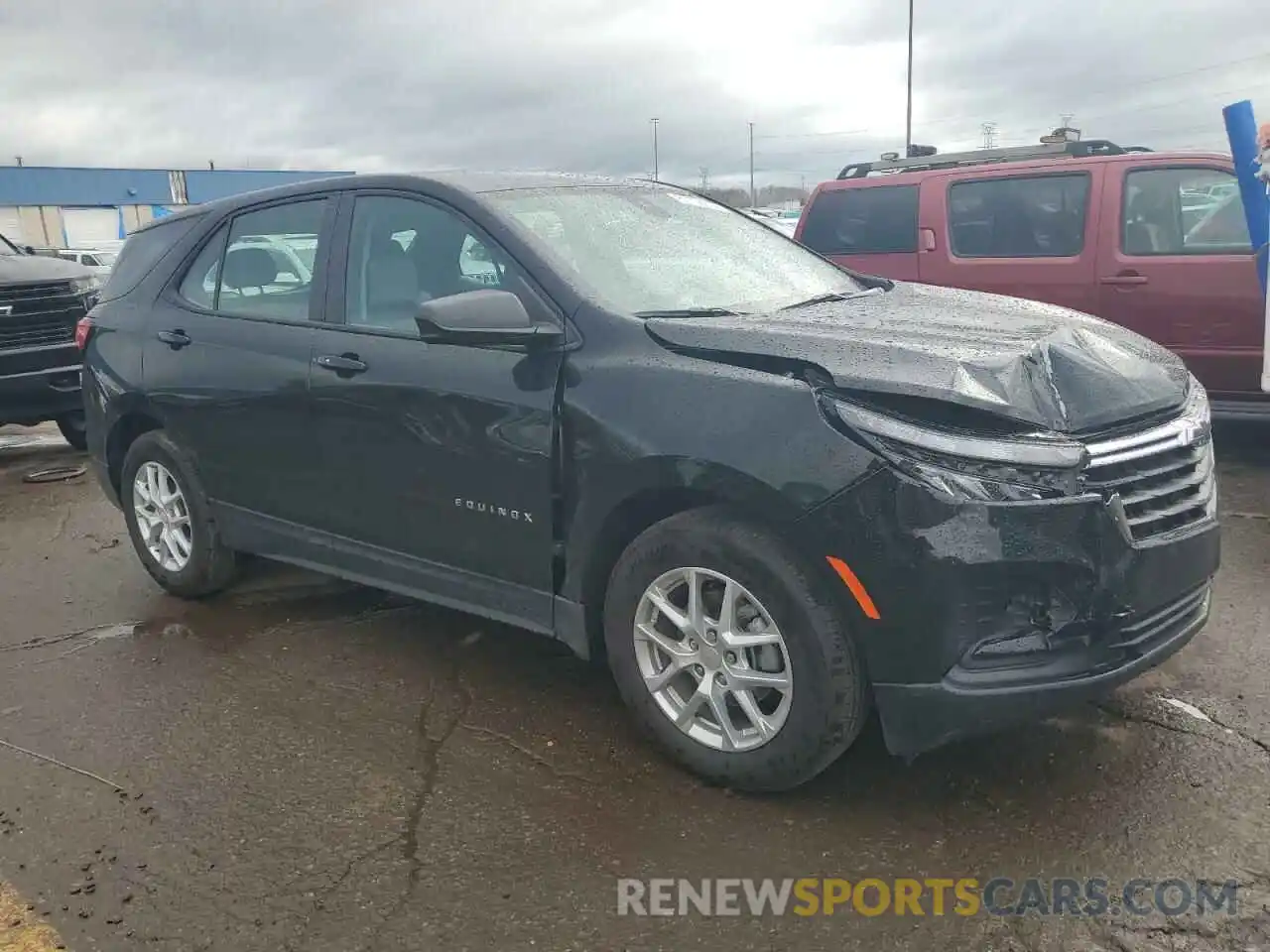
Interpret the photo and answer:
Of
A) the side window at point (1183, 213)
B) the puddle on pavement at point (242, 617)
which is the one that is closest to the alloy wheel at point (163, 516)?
the puddle on pavement at point (242, 617)

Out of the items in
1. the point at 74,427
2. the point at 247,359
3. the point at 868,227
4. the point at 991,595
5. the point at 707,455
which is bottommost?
the point at 74,427

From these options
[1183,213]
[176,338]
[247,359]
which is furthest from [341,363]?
[1183,213]

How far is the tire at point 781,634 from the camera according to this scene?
277 centimetres

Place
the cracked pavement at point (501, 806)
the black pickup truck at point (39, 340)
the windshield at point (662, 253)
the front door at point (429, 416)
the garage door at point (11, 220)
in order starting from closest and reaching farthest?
the cracked pavement at point (501, 806), the front door at point (429, 416), the windshield at point (662, 253), the black pickup truck at point (39, 340), the garage door at point (11, 220)

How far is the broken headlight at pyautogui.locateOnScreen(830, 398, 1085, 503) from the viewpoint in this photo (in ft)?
8.52

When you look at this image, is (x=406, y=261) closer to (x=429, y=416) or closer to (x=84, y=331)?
(x=429, y=416)

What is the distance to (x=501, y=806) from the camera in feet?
10.1

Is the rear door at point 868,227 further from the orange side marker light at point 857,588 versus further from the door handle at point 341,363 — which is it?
the orange side marker light at point 857,588

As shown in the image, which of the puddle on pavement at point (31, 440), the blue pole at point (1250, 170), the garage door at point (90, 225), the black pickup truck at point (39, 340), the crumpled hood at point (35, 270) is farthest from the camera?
the garage door at point (90, 225)

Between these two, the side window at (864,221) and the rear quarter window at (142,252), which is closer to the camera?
the rear quarter window at (142,252)

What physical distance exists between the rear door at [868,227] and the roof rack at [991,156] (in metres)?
0.34

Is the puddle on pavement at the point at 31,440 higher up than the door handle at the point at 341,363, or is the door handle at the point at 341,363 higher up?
the door handle at the point at 341,363

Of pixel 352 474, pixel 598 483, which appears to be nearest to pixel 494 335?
pixel 598 483

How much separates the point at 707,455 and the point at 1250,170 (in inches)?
191
